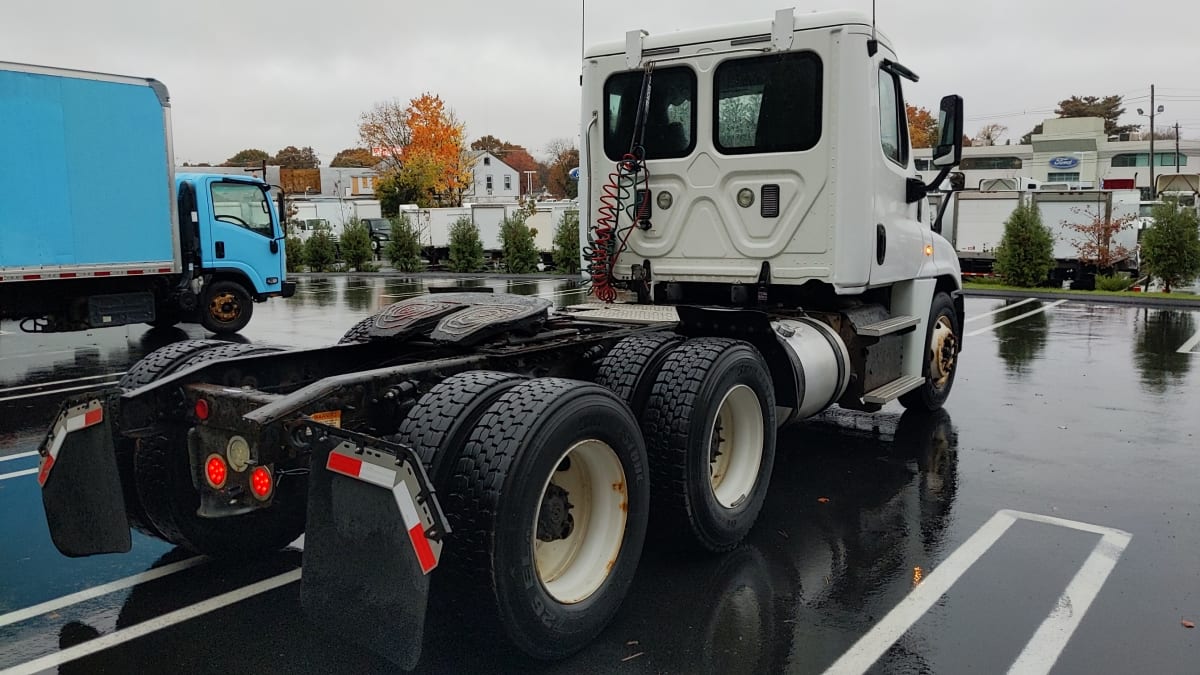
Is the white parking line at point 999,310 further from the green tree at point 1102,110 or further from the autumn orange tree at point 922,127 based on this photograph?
the green tree at point 1102,110

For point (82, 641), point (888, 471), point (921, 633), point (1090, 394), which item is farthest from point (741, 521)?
point (1090, 394)

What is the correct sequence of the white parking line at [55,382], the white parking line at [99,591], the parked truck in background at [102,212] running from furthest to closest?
the parked truck in background at [102,212], the white parking line at [55,382], the white parking line at [99,591]

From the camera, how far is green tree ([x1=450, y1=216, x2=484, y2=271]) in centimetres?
3038

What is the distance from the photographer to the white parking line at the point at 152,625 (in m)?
3.61

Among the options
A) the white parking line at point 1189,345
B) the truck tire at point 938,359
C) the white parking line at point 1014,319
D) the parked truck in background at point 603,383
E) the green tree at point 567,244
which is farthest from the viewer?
the green tree at point 567,244

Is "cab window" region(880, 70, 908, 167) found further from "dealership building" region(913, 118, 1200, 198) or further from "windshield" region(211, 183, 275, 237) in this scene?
"dealership building" region(913, 118, 1200, 198)

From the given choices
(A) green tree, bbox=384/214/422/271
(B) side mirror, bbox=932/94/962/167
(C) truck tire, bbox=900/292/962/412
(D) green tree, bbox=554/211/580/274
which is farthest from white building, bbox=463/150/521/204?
(B) side mirror, bbox=932/94/962/167

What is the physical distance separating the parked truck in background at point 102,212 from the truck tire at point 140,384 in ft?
26.4

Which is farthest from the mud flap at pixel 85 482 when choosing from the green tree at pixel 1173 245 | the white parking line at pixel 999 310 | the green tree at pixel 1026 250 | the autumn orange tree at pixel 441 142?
the autumn orange tree at pixel 441 142

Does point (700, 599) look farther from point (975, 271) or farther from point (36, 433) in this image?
point (975, 271)

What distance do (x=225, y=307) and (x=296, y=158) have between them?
291 ft

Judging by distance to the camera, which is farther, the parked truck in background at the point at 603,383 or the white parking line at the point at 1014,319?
the white parking line at the point at 1014,319

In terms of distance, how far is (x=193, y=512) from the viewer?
14.0 ft

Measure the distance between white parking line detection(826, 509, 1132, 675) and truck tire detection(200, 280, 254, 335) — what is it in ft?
39.6
